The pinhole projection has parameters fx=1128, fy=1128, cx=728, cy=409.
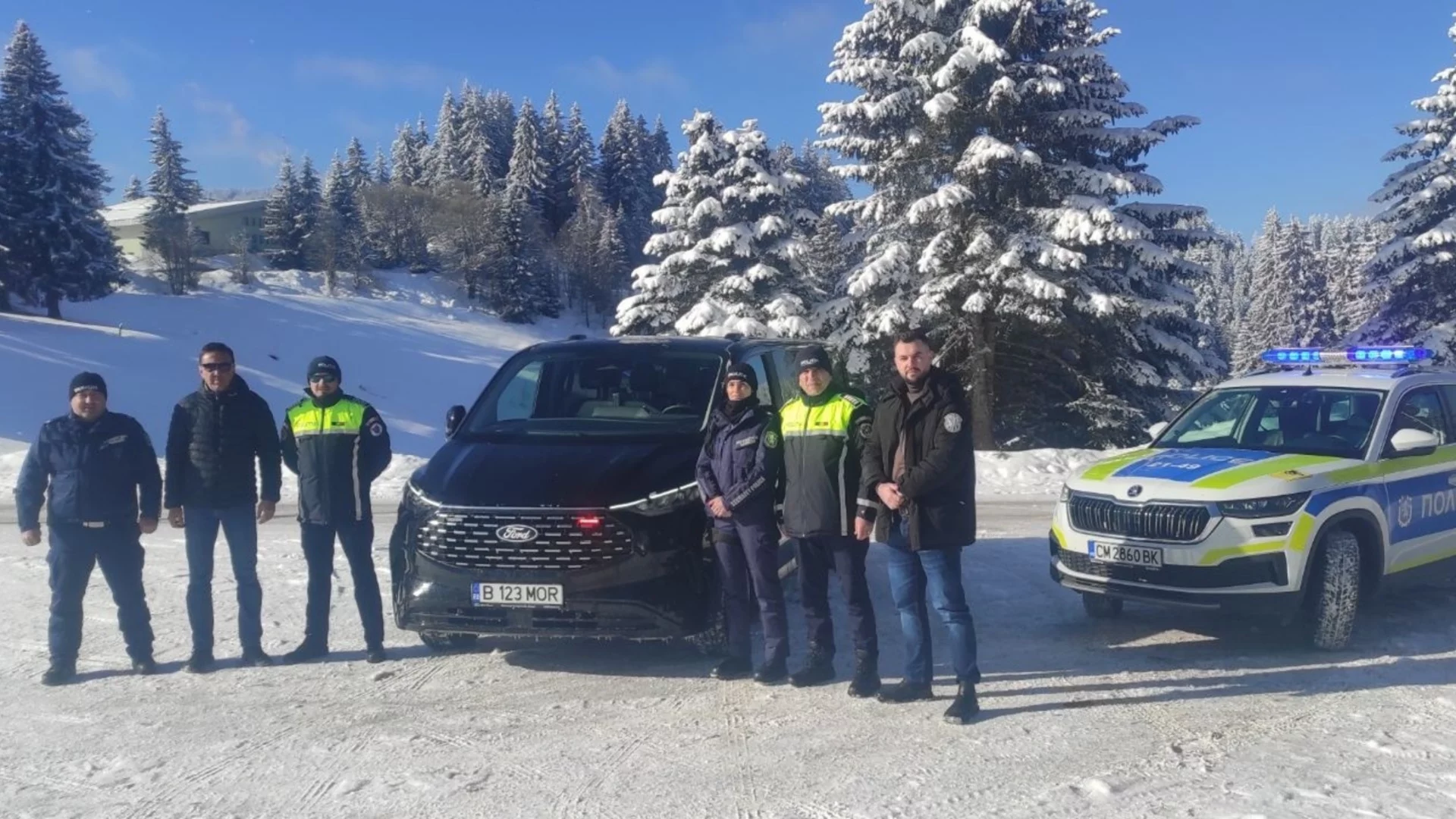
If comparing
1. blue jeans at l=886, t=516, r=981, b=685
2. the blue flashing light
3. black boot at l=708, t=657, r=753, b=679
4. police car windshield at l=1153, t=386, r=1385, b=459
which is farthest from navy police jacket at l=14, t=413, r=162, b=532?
the blue flashing light

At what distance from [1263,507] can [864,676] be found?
2.55 meters

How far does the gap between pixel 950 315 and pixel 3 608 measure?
1541 centimetres

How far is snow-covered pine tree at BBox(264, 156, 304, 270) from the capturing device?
236ft

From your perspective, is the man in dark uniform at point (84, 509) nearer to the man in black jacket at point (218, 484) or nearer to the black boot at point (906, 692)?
the man in black jacket at point (218, 484)

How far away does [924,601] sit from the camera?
5602 mm

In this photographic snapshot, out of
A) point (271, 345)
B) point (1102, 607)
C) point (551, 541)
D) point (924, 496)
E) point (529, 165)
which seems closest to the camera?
point (924, 496)

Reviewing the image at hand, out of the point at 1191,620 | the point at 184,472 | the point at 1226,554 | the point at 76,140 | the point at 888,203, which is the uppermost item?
the point at 76,140

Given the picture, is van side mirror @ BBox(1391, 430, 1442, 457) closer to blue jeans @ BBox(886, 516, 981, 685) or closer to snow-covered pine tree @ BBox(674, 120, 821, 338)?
blue jeans @ BBox(886, 516, 981, 685)

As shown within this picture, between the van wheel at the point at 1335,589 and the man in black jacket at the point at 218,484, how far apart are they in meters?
6.14

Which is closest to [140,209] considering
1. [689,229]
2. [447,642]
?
[689,229]

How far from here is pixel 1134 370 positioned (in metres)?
20.5

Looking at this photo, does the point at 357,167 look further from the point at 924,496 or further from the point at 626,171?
the point at 924,496

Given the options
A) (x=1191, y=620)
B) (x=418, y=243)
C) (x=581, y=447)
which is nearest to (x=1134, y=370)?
(x=1191, y=620)

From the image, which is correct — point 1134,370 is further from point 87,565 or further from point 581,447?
point 87,565
